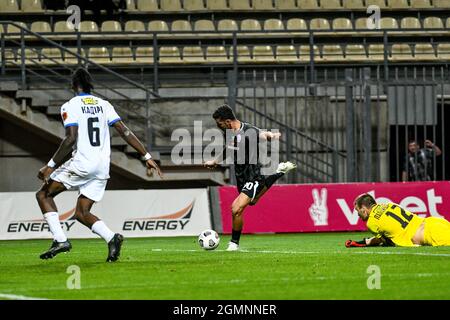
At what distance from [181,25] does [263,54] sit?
247 centimetres

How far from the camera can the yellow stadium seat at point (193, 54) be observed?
83.4 feet

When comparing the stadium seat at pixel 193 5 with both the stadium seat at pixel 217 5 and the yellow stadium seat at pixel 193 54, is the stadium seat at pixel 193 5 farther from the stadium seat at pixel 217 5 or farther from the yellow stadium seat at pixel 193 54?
the yellow stadium seat at pixel 193 54

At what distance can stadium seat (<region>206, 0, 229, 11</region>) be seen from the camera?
28.0 metres

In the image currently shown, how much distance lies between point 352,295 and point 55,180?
4.96 metres

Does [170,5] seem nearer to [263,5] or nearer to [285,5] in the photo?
[263,5]

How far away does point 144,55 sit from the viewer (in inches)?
1006

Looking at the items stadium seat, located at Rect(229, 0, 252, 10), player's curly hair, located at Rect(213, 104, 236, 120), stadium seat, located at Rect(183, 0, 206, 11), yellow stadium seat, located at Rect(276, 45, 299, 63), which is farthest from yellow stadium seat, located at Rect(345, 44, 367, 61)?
player's curly hair, located at Rect(213, 104, 236, 120)

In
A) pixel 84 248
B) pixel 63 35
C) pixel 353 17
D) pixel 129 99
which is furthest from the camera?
pixel 353 17

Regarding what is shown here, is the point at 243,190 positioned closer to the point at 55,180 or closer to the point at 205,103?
the point at 55,180

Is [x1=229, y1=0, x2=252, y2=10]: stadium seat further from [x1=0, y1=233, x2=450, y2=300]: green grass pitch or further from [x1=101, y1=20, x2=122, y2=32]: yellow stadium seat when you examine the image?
[x1=0, y1=233, x2=450, y2=300]: green grass pitch

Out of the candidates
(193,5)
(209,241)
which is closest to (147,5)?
(193,5)

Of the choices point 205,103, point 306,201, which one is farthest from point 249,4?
point 306,201

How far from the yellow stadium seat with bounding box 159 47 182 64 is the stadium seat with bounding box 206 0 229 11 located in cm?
259
